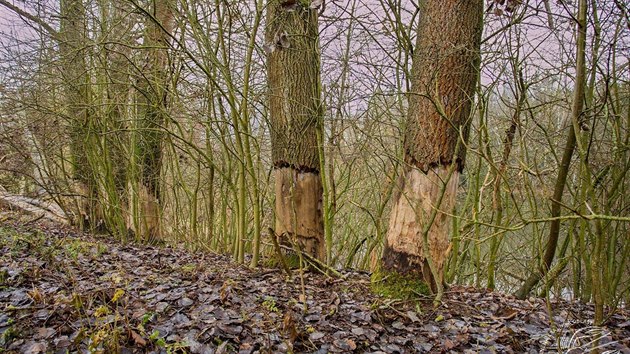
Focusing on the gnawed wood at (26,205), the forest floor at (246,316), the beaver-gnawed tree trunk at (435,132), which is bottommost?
the forest floor at (246,316)

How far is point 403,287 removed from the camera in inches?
142

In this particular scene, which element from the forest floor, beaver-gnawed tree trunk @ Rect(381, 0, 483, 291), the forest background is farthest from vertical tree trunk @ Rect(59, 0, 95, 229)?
beaver-gnawed tree trunk @ Rect(381, 0, 483, 291)

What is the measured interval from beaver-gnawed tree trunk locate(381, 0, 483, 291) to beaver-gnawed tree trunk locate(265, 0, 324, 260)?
49.0 inches

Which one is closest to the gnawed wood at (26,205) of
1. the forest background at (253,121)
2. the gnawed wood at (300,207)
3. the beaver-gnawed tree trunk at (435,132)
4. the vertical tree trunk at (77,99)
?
the forest background at (253,121)

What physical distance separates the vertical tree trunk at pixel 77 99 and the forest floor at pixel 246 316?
224 cm

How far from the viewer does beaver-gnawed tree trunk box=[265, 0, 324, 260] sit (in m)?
4.59

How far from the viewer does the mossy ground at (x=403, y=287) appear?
11.8ft

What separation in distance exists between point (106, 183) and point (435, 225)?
18.2 ft

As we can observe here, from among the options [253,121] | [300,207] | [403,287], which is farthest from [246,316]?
[253,121]

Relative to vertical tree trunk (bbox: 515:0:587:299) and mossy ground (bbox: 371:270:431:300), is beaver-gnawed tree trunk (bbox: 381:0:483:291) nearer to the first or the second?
mossy ground (bbox: 371:270:431:300)

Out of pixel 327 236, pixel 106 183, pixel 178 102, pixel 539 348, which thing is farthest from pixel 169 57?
pixel 539 348

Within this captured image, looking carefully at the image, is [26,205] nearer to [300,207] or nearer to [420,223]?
[300,207]

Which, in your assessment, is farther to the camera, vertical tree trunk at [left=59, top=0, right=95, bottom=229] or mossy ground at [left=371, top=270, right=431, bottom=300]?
vertical tree trunk at [left=59, top=0, right=95, bottom=229]

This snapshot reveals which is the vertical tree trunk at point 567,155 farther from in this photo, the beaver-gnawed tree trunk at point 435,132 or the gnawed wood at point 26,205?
the gnawed wood at point 26,205
